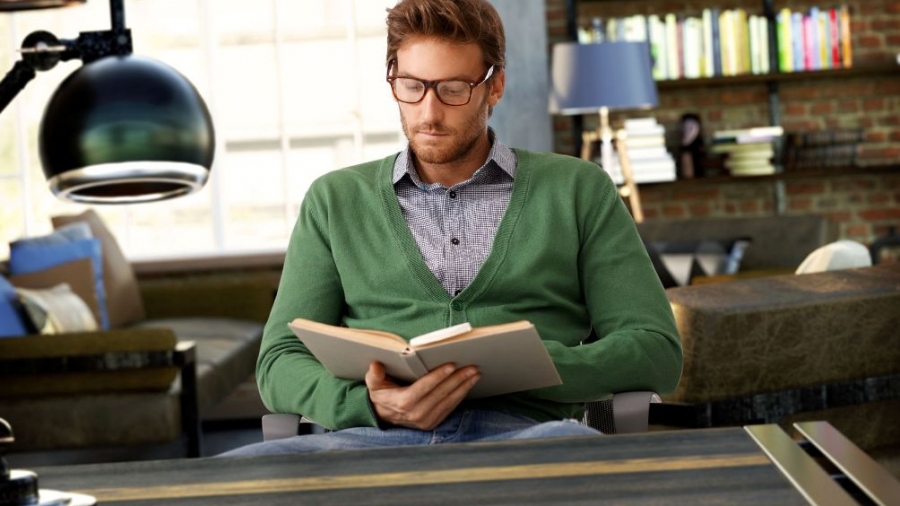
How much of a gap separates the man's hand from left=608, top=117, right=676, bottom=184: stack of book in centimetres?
435

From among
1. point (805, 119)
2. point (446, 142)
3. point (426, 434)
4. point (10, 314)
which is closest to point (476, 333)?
point (426, 434)

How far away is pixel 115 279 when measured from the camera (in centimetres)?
552

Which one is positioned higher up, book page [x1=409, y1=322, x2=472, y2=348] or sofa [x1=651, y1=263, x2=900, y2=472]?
book page [x1=409, y1=322, x2=472, y2=348]

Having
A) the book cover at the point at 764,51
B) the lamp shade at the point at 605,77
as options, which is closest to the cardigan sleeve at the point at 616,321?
the lamp shade at the point at 605,77

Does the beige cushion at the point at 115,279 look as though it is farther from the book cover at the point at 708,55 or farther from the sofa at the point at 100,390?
the book cover at the point at 708,55

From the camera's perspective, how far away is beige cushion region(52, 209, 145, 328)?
545cm

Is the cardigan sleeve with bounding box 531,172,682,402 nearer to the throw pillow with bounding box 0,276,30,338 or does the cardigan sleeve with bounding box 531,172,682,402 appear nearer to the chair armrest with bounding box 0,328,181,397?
the chair armrest with bounding box 0,328,181,397

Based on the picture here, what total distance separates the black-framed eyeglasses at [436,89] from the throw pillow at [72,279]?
10.5ft

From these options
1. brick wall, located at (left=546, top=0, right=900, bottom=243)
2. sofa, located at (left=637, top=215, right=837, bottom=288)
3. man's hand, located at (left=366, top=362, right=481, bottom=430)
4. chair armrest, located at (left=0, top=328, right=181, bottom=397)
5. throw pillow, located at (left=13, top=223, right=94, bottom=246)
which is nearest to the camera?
man's hand, located at (left=366, top=362, right=481, bottom=430)

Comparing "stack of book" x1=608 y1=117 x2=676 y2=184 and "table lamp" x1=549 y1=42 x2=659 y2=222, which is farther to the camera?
"stack of book" x1=608 y1=117 x2=676 y2=184

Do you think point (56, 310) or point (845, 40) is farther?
point (845, 40)

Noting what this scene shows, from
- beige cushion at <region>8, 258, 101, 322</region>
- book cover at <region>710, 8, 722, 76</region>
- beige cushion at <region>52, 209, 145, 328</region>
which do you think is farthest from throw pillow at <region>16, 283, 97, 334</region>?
book cover at <region>710, 8, 722, 76</region>

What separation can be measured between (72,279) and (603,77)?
2.51 meters

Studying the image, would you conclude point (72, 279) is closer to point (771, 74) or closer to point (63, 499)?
point (771, 74)
